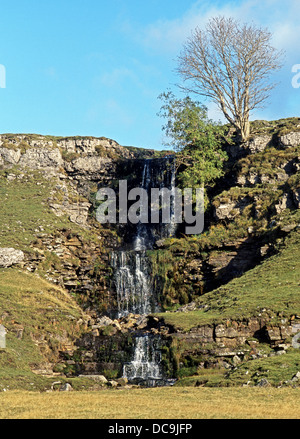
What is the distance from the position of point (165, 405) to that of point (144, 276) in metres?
28.8

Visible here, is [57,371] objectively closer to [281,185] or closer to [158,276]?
[158,276]

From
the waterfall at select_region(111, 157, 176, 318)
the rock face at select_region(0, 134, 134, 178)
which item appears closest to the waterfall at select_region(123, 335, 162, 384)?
the waterfall at select_region(111, 157, 176, 318)

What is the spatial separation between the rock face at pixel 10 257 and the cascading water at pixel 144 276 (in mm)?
8638

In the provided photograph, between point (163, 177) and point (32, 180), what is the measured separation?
647 inches

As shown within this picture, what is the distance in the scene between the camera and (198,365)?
27.4 metres

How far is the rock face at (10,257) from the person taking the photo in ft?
140

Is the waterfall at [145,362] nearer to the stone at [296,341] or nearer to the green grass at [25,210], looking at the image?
the stone at [296,341]

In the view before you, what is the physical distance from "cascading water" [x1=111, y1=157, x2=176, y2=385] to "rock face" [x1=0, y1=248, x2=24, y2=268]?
340 inches

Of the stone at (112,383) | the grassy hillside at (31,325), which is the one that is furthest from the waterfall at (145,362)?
the grassy hillside at (31,325)

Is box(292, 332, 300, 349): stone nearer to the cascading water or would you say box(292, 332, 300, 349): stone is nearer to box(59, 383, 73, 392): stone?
the cascading water

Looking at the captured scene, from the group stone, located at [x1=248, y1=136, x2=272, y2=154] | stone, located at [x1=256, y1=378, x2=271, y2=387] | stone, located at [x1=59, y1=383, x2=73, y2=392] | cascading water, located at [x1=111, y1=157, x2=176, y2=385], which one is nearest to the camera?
stone, located at [x1=256, y1=378, x2=271, y2=387]

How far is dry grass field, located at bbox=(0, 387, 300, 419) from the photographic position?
13781mm

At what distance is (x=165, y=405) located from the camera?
620 inches
